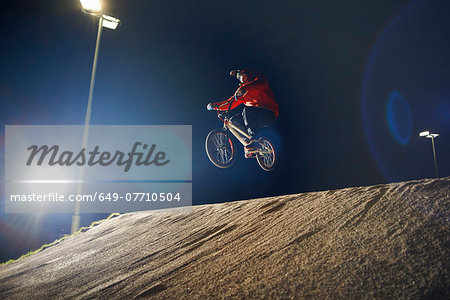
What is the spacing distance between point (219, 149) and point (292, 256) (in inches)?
127

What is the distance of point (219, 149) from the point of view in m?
4.68

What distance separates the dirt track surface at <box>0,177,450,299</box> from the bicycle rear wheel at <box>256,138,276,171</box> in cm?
141

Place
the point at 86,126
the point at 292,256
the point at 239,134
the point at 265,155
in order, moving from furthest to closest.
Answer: the point at 86,126 → the point at 239,134 → the point at 265,155 → the point at 292,256

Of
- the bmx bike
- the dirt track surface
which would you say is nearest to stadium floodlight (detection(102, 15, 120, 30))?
the bmx bike

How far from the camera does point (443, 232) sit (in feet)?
4.30

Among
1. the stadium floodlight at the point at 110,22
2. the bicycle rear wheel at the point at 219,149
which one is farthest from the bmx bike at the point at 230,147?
the stadium floodlight at the point at 110,22

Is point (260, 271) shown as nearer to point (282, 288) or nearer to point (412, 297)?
point (282, 288)

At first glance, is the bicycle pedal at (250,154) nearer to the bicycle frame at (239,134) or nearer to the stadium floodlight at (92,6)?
the bicycle frame at (239,134)

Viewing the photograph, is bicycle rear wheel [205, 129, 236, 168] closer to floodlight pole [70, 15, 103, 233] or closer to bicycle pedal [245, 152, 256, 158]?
bicycle pedal [245, 152, 256, 158]

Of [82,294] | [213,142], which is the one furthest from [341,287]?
[213,142]

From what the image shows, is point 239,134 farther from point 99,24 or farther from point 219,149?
point 99,24

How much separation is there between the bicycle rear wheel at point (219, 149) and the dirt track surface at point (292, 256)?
1829 millimetres

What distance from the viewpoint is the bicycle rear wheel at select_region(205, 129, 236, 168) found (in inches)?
179

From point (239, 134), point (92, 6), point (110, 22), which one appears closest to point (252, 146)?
point (239, 134)
